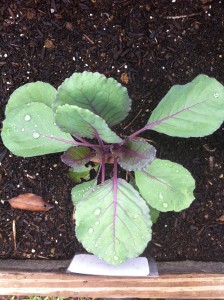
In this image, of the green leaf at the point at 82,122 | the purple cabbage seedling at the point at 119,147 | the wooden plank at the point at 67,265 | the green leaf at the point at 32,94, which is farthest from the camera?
the wooden plank at the point at 67,265

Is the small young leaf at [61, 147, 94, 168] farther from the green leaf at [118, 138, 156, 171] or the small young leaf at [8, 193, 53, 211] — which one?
the small young leaf at [8, 193, 53, 211]

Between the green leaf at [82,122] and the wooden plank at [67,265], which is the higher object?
the green leaf at [82,122]

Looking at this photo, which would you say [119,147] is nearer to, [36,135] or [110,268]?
[36,135]

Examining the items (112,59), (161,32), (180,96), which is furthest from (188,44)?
(180,96)

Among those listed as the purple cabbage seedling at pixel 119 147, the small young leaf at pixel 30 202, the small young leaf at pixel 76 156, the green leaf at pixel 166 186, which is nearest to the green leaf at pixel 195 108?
the purple cabbage seedling at pixel 119 147

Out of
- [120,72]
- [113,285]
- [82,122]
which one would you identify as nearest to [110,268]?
[113,285]

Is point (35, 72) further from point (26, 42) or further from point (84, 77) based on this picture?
point (84, 77)

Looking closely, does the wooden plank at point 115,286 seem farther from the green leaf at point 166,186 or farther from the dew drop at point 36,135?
the dew drop at point 36,135
